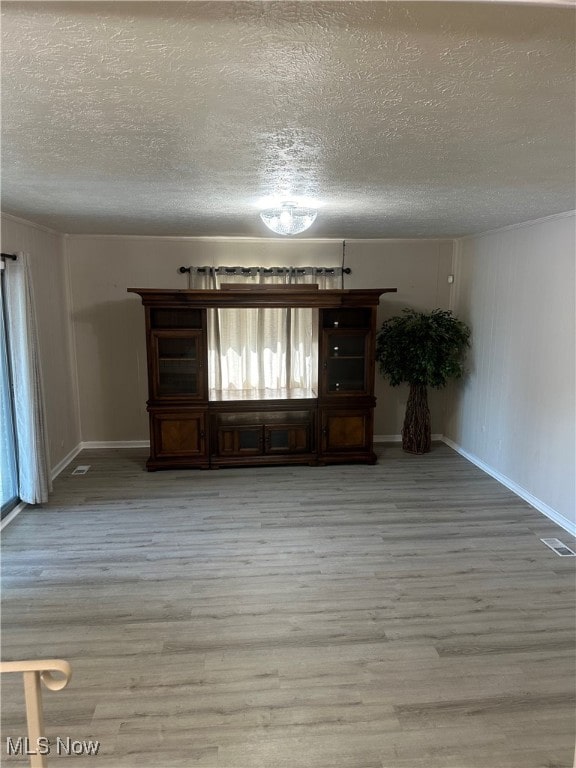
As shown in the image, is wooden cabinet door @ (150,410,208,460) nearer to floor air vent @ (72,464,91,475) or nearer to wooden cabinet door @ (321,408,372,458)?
floor air vent @ (72,464,91,475)

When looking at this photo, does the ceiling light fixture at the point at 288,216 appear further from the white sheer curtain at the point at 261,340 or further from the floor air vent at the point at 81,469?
the floor air vent at the point at 81,469

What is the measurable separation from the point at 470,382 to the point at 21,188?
4642 mm

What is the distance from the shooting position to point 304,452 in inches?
210

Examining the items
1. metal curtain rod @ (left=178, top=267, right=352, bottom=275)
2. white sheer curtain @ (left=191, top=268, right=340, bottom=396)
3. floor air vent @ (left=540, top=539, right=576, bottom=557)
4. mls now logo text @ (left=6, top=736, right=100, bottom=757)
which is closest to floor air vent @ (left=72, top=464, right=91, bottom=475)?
white sheer curtain @ (left=191, top=268, right=340, bottom=396)

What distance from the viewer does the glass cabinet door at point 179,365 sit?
5.01 meters

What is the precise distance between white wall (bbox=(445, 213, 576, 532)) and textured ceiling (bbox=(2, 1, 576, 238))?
46.3 inches

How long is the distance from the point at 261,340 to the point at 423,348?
181cm

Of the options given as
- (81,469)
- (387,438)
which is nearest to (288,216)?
(81,469)

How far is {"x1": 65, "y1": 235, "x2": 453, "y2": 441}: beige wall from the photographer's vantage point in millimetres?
5523

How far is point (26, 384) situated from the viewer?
4004 millimetres

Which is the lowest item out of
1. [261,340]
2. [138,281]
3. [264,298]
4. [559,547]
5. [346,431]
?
[559,547]

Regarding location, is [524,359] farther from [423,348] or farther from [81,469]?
[81,469]

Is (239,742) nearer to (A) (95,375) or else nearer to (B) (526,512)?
(B) (526,512)

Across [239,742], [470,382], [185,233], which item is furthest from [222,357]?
[239,742]
